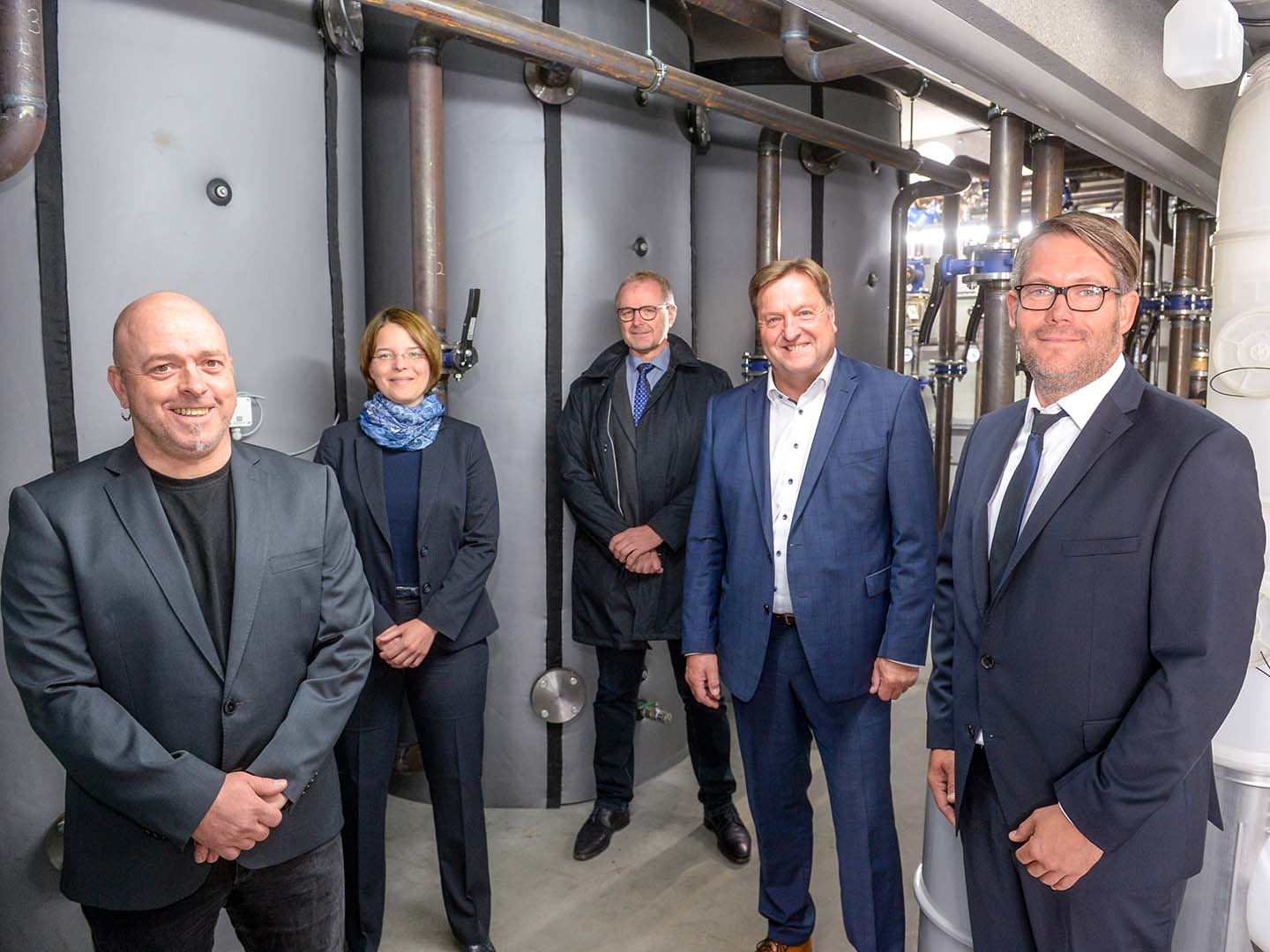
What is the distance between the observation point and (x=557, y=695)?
8.78ft

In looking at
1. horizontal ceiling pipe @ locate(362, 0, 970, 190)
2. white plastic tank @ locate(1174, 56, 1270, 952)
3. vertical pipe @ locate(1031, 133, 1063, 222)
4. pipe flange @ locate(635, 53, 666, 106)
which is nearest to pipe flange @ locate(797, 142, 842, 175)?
horizontal ceiling pipe @ locate(362, 0, 970, 190)

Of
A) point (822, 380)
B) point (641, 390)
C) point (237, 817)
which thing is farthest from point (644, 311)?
point (237, 817)

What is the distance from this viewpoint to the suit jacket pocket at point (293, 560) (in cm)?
138

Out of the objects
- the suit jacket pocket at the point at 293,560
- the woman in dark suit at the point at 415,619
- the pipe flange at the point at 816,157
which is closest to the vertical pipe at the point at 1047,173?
the pipe flange at the point at 816,157

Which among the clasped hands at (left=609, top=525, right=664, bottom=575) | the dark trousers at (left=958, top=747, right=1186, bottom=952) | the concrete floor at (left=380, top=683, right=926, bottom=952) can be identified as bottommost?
the concrete floor at (left=380, top=683, right=926, bottom=952)

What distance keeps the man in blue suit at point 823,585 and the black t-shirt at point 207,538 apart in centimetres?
98

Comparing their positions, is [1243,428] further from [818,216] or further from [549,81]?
[818,216]

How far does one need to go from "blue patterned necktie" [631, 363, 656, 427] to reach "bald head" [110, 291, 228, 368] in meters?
1.31

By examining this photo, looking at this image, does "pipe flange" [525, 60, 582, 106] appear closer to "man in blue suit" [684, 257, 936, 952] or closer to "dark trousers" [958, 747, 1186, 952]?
"man in blue suit" [684, 257, 936, 952]

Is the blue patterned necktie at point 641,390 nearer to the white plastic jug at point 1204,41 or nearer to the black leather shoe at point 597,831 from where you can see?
the black leather shoe at point 597,831

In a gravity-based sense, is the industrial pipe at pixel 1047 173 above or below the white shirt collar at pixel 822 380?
above

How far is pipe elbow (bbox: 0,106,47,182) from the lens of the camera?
149 cm

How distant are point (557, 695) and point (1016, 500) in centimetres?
166

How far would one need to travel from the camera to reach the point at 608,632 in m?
2.48
